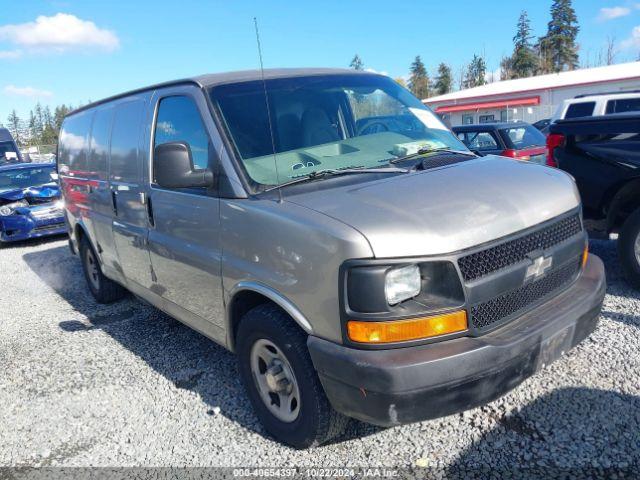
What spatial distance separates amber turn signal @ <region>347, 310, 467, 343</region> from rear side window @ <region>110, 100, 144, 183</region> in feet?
8.00

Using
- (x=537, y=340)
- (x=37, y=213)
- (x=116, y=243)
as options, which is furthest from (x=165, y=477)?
(x=37, y=213)

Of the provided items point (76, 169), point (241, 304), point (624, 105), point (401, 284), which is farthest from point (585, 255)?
point (624, 105)

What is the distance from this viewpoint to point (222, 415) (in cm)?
340

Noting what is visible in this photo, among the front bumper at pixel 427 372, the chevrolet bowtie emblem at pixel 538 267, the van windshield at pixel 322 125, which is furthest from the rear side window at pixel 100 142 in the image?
the chevrolet bowtie emblem at pixel 538 267

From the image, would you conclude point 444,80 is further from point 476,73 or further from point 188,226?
point 188,226

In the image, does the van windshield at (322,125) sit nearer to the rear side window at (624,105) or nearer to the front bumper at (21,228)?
the front bumper at (21,228)

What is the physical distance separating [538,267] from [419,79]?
8566cm

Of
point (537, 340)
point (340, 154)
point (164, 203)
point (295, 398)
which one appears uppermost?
point (340, 154)

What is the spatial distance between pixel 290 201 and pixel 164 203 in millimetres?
1311

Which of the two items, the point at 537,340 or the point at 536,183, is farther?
→ the point at 536,183

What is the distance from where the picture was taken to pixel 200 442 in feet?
10.3

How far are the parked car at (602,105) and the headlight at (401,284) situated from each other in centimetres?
992

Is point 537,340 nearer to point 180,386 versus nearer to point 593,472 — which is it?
point 593,472

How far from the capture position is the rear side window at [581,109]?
11.3 meters
